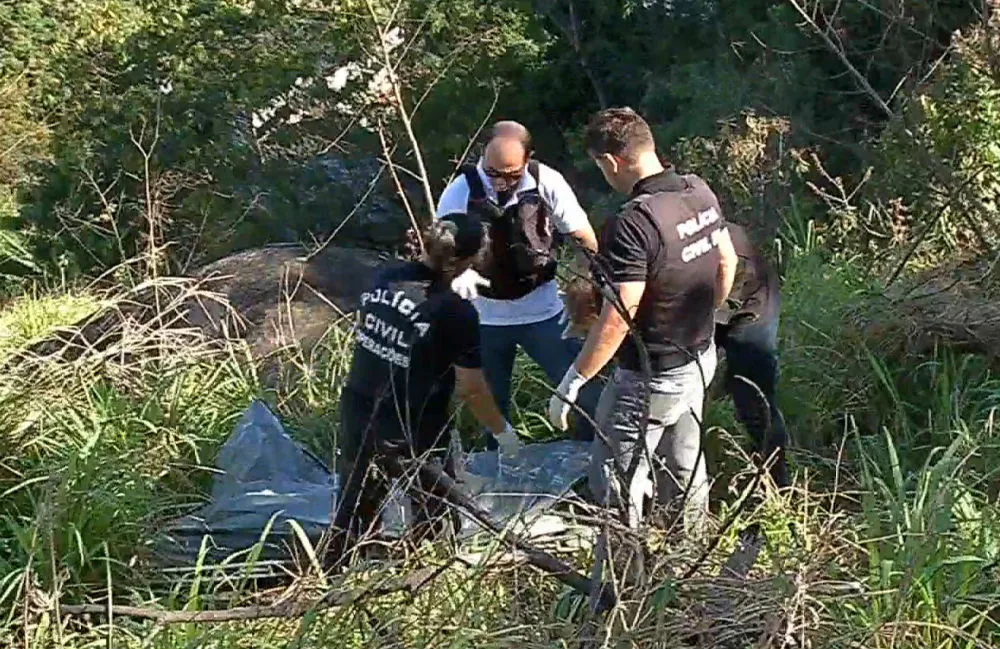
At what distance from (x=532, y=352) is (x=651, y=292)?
3.81 feet

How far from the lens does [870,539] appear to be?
3.15m

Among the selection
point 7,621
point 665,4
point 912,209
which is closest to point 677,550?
point 7,621

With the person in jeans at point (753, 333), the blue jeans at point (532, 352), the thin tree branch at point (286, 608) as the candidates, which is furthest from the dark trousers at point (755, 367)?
the thin tree branch at point (286, 608)

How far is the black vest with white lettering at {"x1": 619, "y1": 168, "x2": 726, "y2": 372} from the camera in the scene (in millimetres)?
3682

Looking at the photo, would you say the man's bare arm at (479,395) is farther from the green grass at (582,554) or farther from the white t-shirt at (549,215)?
the green grass at (582,554)

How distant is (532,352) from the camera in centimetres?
483

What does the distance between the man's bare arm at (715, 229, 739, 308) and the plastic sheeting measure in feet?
2.66

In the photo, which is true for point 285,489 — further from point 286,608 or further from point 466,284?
point 286,608

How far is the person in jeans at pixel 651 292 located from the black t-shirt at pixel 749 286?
0.31 m

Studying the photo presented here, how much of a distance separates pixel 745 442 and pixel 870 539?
158 centimetres

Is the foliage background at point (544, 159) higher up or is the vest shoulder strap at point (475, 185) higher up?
the vest shoulder strap at point (475, 185)

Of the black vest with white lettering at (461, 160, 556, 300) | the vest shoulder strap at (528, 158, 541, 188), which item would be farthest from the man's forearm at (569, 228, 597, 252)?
the vest shoulder strap at (528, 158, 541, 188)

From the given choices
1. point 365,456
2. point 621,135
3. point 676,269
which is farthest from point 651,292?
point 365,456

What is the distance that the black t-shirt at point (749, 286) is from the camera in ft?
13.8
